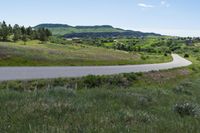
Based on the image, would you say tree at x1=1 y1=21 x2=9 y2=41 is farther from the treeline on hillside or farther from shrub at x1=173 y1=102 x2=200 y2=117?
shrub at x1=173 y1=102 x2=200 y2=117

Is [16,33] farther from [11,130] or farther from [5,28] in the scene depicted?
[11,130]

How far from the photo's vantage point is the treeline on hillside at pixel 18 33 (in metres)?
115

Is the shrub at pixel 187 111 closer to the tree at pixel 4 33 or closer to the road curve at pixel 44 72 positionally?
the road curve at pixel 44 72

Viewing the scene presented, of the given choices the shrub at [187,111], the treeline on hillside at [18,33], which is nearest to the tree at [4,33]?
the treeline on hillside at [18,33]

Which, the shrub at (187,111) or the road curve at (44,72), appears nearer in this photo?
the shrub at (187,111)

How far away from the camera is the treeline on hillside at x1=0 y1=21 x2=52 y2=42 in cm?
11501

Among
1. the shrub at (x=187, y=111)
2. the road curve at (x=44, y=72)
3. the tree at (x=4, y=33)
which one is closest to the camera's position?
the shrub at (x=187, y=111)

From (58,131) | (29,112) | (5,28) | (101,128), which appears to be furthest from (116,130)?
(5,28)

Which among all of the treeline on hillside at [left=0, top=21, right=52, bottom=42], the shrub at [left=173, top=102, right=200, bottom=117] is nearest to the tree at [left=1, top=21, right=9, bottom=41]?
the treeline on hillside at [left=0, top=21, right=52, bottom=42]

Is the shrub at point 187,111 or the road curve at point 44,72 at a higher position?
the shrub at point 187,111

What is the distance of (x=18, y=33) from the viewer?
12000cm

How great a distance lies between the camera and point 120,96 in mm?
12211

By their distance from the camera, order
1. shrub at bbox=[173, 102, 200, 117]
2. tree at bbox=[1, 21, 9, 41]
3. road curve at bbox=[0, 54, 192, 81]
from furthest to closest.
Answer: tree at bbox=[1, 21, 9, 41], road curve at bbox=[0, 54, 192, 81], shrub at bbox=[173, 102, 200, 117]

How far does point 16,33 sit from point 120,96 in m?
110
